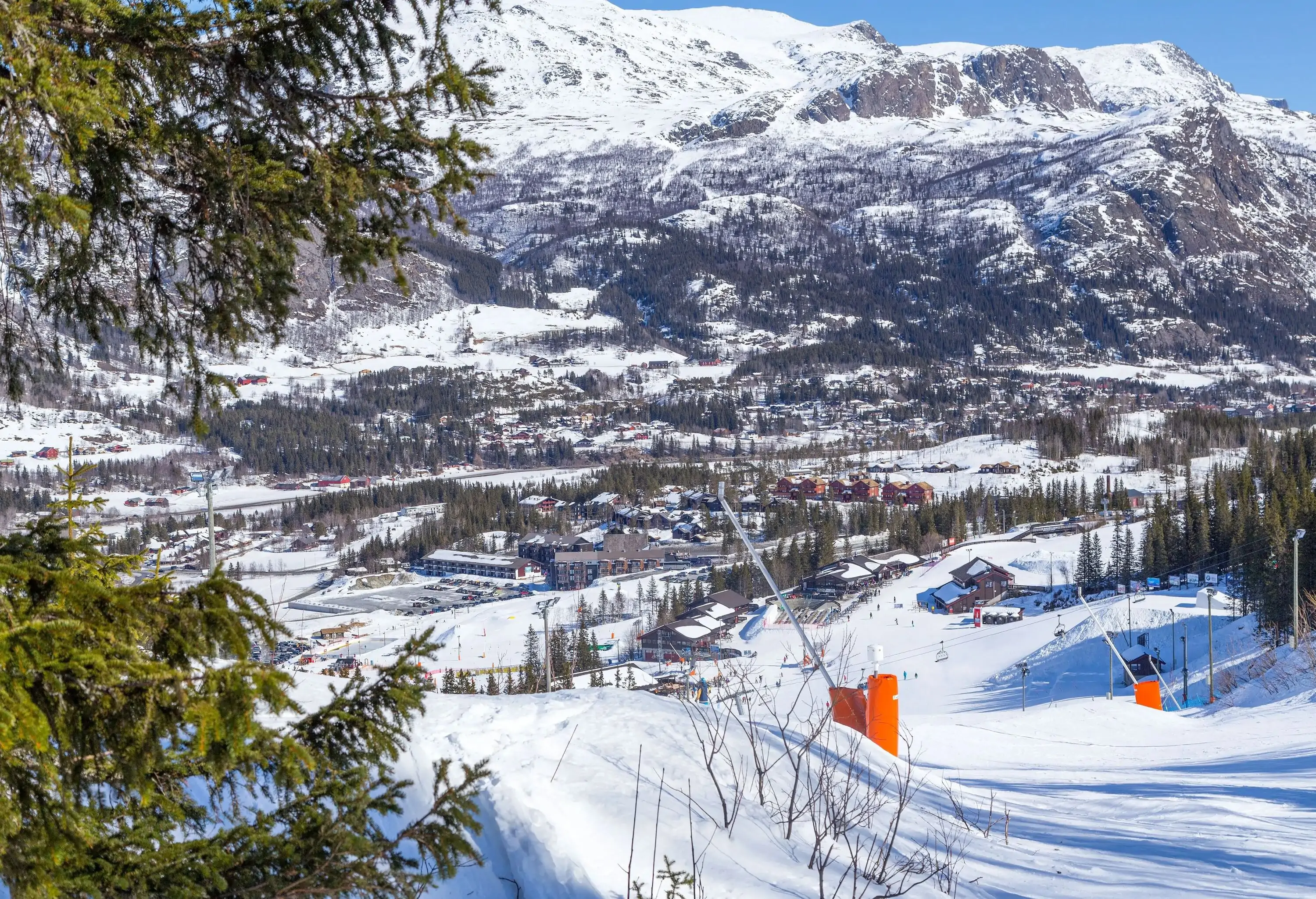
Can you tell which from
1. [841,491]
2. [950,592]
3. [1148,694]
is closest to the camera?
[1148,694]

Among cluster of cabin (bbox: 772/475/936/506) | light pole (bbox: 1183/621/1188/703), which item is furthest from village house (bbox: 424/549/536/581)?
light pole (bbox: 1183/621/1188/703)

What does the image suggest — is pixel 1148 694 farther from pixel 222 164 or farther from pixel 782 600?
pixel 222 164

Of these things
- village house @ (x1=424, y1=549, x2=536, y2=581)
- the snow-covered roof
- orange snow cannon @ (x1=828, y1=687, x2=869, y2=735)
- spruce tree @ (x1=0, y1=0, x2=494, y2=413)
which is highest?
spruce tree @ (x1=0, y1=0, x2=494, y2=413)

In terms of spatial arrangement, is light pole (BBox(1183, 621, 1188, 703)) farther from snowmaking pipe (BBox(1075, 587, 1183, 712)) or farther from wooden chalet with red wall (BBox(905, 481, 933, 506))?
wooden chalet with red wall (BBox(905, 481, 933, 506))

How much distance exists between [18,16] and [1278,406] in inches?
6766

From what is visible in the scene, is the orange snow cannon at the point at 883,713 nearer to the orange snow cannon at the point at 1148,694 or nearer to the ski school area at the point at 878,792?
the ski school area at the point at 878,792

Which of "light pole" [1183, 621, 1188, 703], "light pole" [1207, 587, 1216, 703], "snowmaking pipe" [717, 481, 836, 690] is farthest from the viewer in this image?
"light pole" [1183, 621, 1188, 703]

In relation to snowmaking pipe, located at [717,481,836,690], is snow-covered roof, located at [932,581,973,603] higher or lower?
lower

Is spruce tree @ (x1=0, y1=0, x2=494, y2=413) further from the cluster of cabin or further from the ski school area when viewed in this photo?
the cluster of cabin

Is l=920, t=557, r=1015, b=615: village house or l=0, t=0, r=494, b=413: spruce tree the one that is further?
l=920, t=557, r=1015, b=615: village house

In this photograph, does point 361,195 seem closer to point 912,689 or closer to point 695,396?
point 912,689

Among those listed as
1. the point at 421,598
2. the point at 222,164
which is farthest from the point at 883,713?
the point at 421,598

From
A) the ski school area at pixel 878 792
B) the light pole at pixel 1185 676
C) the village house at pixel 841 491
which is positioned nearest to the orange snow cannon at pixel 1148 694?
the ski school area at pixel 878 792

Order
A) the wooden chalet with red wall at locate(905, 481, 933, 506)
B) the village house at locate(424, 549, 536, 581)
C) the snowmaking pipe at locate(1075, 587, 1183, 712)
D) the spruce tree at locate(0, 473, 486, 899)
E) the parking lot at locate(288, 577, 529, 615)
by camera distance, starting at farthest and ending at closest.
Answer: the wooden chalet with red wall at locate(905, 481, 933, 506), the village house at locate(424, 549, 536, 581), the parking lot at locate(288, 577, 529, 615), the snowmaking pipe at locate(1075, 587, 1183, 712), the spruce tree at locate(0, 473, 486, 899)
